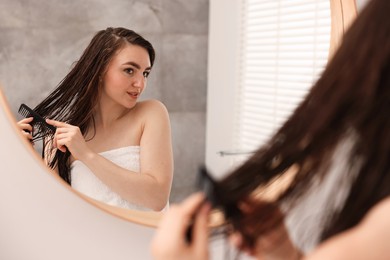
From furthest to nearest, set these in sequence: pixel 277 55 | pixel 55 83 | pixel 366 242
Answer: pixel 277 55 → pixel 55 83 → pixel 366 242

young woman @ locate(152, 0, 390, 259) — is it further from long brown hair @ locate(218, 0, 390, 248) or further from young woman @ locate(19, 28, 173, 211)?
young woman @ locate(19, 28, 173, 211)

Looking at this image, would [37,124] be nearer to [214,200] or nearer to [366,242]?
[214,200]

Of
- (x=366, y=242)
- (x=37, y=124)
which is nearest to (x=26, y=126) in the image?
(x=37, y=124)

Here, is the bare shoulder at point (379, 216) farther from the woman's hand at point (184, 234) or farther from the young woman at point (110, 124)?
the young woman at point (110, 124)

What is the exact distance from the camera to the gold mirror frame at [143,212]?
819 millimetres

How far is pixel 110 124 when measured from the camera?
83 centimetres

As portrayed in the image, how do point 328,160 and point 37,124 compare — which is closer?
point 328,160

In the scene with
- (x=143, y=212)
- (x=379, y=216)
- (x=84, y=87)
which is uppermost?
(x=84, y=87)

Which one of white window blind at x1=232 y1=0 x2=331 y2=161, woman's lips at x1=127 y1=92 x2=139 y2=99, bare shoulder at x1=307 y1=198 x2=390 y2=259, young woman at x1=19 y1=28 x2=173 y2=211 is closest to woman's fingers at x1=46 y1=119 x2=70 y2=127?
young woman at x1=19 y1=28 x2=173 y2=211

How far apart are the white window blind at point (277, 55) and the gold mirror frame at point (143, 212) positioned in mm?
13

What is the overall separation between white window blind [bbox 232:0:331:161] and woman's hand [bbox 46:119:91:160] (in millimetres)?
277

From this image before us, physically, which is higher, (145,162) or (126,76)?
(126,76)

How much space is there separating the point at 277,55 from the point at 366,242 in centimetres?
58

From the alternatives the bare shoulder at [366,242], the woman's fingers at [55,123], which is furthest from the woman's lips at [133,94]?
the bare shoulder at [366,242]
